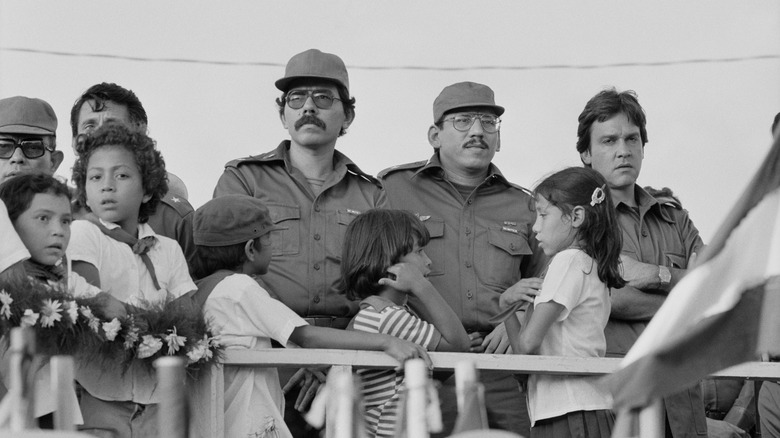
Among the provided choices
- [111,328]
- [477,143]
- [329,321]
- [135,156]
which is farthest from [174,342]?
[477,143]

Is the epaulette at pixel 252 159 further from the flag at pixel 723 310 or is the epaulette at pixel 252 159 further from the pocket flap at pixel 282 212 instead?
the flag at pixel 723 310

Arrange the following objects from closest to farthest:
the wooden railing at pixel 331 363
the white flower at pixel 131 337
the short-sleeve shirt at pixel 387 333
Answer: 1. the white flower at pixel 131 337
2. the wooden railing at pixel 331 363
3. the short-sleeve shirt at pixel 387 333

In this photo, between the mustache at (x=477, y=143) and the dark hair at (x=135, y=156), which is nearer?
the dark hair at (x=135, y=156)

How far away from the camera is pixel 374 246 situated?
21.2ft

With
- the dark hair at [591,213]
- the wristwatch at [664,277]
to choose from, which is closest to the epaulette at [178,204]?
the dark hair at [591,213]

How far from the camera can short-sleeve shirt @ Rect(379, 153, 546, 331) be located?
289 inches

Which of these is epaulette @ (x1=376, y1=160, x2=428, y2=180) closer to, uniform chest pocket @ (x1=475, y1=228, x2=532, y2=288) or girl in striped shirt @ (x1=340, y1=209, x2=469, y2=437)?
uniform chest pocket @ (x1=475, y1=228, x2=532, y2=288)

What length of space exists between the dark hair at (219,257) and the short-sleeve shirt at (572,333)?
4.45 ft

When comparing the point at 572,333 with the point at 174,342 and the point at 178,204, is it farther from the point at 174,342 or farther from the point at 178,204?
the point at 178,204

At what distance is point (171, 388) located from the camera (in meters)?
3.71

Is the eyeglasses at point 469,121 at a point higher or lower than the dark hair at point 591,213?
higher

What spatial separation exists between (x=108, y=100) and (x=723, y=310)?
4.40 m

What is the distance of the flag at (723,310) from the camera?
12.7 ft

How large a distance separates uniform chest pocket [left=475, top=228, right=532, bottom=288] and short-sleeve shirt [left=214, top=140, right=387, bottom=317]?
61 cm
